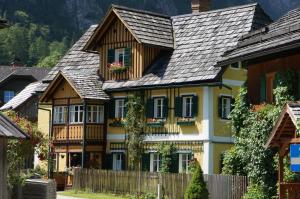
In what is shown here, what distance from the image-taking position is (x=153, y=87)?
45.5 metres

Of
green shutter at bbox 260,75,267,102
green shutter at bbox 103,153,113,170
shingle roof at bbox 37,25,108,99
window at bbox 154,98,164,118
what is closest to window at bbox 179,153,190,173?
window at bbox 154,98,164,118

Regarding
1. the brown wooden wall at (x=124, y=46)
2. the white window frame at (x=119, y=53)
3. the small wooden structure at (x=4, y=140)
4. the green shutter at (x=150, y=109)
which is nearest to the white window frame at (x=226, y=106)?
the green shutter at (x=150, y=109)

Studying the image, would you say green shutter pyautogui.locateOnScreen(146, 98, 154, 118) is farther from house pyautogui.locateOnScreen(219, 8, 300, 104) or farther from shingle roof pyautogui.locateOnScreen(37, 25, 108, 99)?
house pyautogui.locateOnScreen(219, 8, 300, 104)

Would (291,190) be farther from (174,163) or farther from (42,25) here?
(42,25)

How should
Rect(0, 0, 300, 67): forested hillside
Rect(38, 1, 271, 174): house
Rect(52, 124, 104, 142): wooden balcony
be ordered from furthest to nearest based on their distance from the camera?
Rect(0, 0, 300, 67): forested hillside, Rect(52, 124, 104, 142): wooden balcony, Rect(38, 1, 271, 174): house

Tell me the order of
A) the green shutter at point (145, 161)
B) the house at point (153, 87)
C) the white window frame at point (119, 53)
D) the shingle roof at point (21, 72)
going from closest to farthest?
1. the house at point (153, 87)
2. the green shutter at point (145, 161)
3. the white window frame at point (119, 53)
4. the shingle roof at point (21, 72)

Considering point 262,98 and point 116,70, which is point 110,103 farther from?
point 262,98

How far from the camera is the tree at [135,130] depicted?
45906 mm

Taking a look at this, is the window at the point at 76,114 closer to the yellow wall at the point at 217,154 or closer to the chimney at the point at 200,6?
the yellow wall at the point at 217,154

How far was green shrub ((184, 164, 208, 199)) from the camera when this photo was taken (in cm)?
3462

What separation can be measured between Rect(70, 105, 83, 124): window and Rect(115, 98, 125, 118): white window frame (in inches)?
80.2

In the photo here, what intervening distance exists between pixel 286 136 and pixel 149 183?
14.2 meters

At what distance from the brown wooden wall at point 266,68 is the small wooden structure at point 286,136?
4.70 meters

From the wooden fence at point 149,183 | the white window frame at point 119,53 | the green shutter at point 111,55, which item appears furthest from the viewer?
the green shutter at point 111,55
